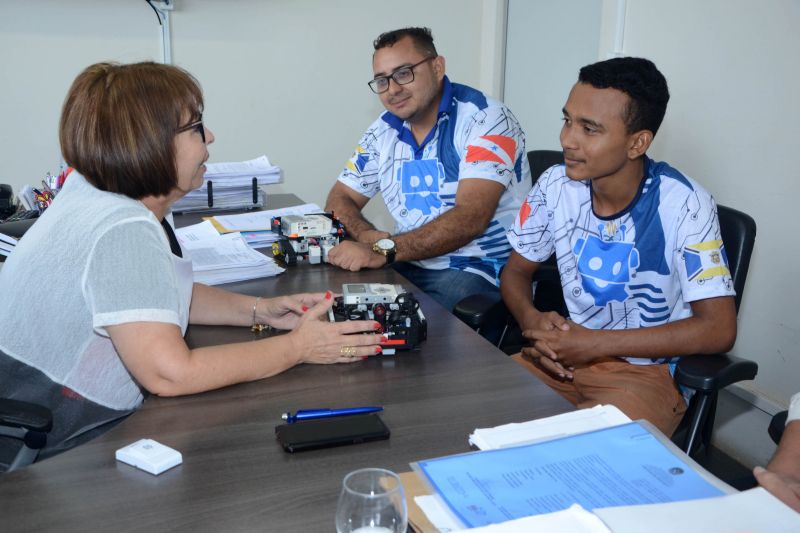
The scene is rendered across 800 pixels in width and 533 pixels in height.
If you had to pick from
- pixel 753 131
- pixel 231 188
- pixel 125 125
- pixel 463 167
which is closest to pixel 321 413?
pixel 125 125

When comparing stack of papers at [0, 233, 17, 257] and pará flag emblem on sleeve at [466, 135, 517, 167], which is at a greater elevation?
pará flag emblem on sleeve at [466, 135, 517, 167]

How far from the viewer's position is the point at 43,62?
3529mm

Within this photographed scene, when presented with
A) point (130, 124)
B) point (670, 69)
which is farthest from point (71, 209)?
point (670, 69)

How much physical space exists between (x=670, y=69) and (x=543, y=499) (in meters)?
2.21

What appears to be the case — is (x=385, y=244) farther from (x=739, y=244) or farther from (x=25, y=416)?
(x=25, y=416)

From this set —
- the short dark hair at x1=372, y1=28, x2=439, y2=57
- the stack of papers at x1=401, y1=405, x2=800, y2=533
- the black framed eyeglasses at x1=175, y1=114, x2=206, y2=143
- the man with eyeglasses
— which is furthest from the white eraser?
the short dark hair at x1=372, y1=28, x2=439, y2=57

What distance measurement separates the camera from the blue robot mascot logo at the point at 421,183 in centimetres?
254

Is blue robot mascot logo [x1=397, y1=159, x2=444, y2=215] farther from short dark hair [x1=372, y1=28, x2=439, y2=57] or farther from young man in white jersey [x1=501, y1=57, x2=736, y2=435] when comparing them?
young man in white jersey [x1=501, y1=57, x2=736, y2=435]

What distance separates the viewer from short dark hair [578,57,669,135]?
183 cm

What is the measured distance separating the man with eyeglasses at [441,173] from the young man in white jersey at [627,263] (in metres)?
0.43

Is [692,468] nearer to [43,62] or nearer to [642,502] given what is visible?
[642,502]

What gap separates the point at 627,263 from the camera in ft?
6.06

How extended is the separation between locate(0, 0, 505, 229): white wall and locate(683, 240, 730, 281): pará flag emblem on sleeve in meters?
2.61

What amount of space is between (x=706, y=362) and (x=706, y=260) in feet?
0.89
